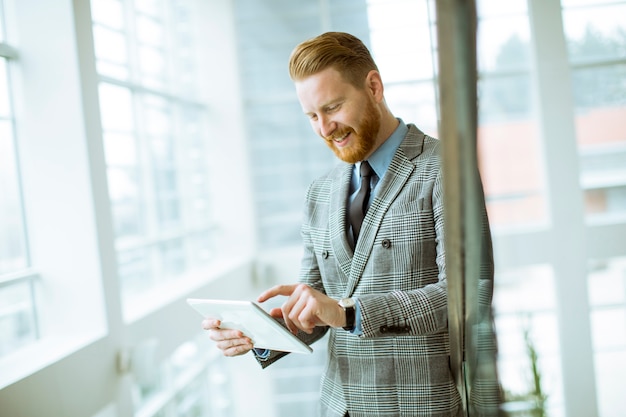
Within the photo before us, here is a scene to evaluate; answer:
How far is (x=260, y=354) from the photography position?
1.66 meters

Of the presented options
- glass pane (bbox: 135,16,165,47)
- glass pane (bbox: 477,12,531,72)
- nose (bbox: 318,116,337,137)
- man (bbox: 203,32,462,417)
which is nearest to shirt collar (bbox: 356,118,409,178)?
man (bbox: 203,32,462,417)

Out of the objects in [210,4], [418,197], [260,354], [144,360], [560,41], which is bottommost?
[144,360]

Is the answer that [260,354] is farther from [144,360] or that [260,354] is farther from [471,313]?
[144,360]

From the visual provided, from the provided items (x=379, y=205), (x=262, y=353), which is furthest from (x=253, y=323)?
(x=379, y=205)

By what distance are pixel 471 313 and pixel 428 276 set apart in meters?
0.58

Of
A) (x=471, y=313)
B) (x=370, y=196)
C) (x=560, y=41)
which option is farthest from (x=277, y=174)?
(x=471, y=313)

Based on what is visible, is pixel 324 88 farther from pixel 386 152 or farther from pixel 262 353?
pixel 262 353

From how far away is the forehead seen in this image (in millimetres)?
1606

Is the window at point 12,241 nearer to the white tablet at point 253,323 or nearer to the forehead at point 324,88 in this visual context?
the white tablet at point 253,323

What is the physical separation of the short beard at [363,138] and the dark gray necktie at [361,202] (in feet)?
0.13

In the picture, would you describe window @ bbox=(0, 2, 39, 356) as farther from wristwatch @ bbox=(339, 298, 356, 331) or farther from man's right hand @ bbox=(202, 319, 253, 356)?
wristwatch @ bbox=(339, 298, 356, 331)

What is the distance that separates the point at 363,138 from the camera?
5.32 ft

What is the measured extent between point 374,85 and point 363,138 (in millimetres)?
147

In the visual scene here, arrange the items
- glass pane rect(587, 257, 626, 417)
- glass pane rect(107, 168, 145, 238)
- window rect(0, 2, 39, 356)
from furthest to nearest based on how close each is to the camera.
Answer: glass pane rect(107, 168, 145, 238), window rect(0, 2, 39, 356), glass pane rect(587, 257, 626, 417)
